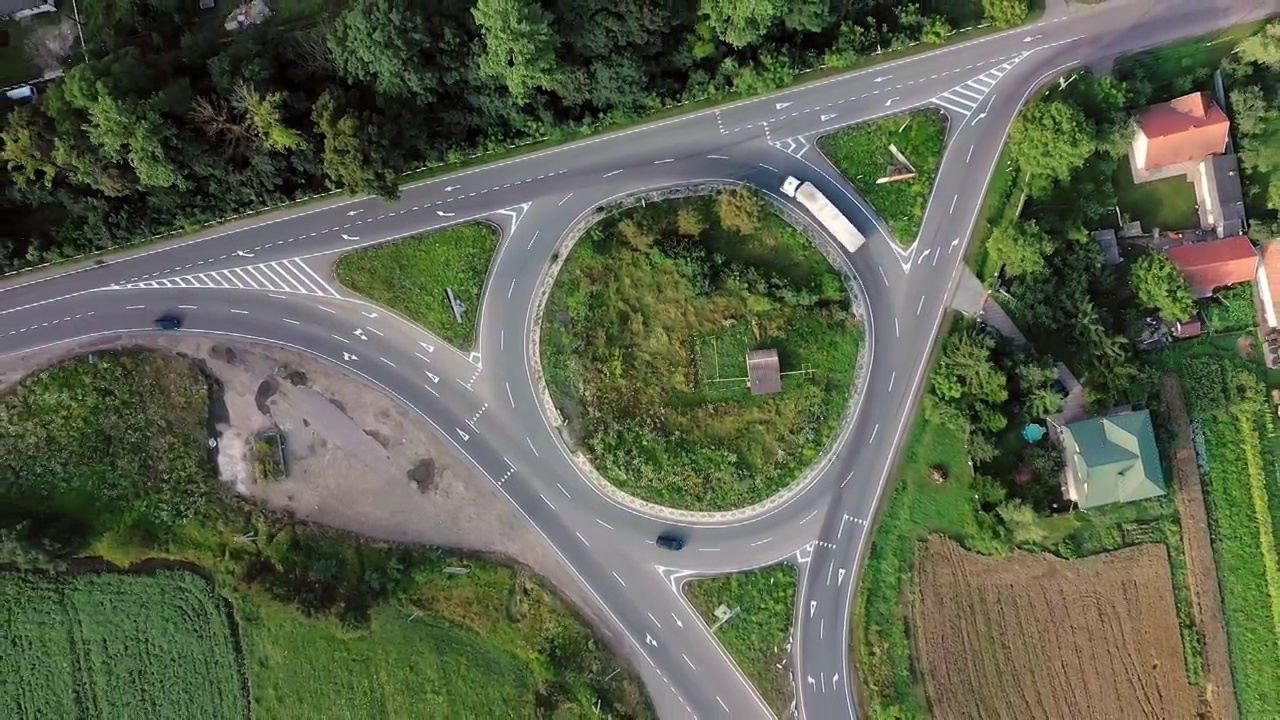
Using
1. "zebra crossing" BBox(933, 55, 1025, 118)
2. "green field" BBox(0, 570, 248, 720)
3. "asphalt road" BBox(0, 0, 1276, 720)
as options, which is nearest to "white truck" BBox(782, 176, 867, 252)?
"asphalt road" BBox(0, 0, 1276, 720)

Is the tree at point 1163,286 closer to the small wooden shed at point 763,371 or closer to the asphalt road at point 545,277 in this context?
the asphalt road at point 545,277

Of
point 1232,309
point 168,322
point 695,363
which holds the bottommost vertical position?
point 695,363

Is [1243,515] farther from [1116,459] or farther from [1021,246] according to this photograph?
[1021,246]

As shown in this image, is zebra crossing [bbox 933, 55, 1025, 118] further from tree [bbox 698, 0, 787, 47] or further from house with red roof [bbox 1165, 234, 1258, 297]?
house with red roof [bbox 1165, 234, 1258, 297]

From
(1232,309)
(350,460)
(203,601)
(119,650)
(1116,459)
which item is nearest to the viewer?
(1116,459)

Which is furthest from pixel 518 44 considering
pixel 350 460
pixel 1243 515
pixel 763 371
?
pixel 1243 515

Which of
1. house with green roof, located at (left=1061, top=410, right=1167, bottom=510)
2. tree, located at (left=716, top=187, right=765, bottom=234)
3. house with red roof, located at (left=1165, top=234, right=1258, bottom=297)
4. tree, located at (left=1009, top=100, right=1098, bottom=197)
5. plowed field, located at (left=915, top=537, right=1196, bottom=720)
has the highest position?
tree, located at (left=1009, top=100, right=1098, bottom=197)

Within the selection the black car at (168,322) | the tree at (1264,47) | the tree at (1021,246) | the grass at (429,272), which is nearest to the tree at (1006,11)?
the tree at (1021,246)
